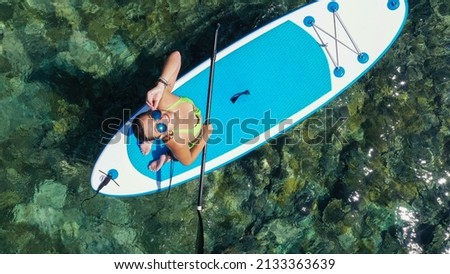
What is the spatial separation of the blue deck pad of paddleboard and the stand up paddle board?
0.01m

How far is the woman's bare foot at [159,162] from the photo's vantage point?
572 cm

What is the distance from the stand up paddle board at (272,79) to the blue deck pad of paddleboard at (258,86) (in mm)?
11

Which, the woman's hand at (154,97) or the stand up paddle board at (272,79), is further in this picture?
the stand up paddle board at (272,79)

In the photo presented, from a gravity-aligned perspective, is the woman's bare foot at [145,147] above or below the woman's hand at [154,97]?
below

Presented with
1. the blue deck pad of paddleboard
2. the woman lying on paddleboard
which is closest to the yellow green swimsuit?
the woman lying on paddleboard

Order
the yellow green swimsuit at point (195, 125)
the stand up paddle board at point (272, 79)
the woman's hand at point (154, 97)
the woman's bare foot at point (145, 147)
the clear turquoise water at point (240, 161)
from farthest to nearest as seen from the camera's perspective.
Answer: the clear turquoise water at point (240, 161) → the stand up paddle board at point (272, 79) → the woman's bare foot at point (145, 147) → the yellow green swimsuit at point (195, 125) → the woman's hand at point (154, 97)

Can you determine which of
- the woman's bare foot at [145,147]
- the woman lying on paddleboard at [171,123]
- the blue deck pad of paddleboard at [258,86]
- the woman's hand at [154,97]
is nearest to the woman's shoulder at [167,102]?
the woman lying on paddleboard at [171,123]

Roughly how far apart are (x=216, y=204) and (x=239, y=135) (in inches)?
37.2

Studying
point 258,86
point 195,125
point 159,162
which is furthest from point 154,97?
Answer: point 258,86

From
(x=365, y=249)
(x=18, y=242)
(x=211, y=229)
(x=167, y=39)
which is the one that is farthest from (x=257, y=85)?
(x=18, y=242)

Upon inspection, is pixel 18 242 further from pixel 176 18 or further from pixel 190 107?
pixel 176 18

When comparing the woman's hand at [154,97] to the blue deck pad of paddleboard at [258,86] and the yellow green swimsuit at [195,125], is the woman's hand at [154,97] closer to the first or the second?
the yellow green swimsuit at [195,125]

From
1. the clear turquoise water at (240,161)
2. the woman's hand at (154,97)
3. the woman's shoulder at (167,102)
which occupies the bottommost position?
the clear turquoise water at (240,161)

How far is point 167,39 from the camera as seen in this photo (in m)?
6.50
